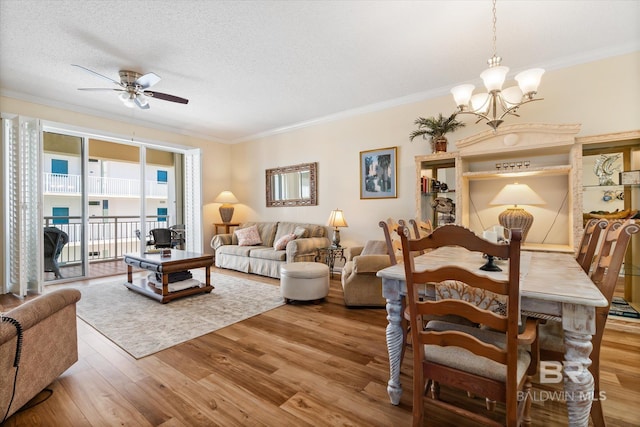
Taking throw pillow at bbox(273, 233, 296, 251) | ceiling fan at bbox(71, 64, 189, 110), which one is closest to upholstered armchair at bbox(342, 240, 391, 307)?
throw pillow at bbox(273, 233, 296, 251)

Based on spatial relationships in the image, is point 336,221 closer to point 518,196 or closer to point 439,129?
point 439,129

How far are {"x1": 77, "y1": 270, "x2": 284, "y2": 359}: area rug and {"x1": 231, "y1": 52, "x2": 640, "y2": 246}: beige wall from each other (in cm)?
190

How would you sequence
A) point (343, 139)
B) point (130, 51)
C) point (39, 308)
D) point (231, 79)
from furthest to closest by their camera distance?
point (343, 139) < point (231, 79) < point (130, 51) < point (39, 308)

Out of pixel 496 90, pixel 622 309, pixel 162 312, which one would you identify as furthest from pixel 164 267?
pixel 622 309

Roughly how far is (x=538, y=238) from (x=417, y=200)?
1401mm

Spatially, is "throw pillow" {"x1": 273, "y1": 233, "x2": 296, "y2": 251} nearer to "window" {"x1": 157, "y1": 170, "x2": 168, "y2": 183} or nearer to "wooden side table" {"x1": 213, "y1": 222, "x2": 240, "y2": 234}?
"wooden side table" {"x1": 213, "y1": 222, "x2": 240, "y2": 234}

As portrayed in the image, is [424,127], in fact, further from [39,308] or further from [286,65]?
[39,308]

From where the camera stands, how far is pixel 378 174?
4500mm

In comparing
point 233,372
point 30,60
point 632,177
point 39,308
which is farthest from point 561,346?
point 30,60

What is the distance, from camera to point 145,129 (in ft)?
17.6

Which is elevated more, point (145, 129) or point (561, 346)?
point (145, 129)

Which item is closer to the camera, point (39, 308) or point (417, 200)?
point (39, 308)

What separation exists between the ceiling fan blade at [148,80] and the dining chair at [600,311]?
3.86m

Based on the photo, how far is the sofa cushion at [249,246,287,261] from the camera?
4.55 meters
